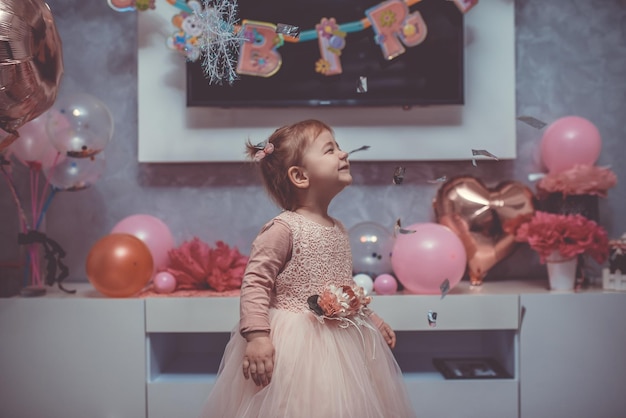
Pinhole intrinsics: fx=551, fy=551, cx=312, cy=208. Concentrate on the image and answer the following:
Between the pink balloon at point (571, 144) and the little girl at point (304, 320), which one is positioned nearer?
the little girl at point (304, 320)

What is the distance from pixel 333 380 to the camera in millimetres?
1230

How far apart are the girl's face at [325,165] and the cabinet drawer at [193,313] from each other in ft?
2.30

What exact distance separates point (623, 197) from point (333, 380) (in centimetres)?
173

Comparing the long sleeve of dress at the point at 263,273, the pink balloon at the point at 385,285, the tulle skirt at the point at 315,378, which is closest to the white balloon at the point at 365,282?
the pink balloon at the point at 385,285

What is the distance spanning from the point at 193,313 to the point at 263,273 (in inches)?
28.1

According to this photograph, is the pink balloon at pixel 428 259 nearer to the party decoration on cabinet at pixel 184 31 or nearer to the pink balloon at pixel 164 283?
the pink balloon at pixel 164 283

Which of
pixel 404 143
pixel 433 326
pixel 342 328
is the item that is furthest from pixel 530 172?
pixel 342 328

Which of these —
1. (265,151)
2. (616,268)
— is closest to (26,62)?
(265,151)

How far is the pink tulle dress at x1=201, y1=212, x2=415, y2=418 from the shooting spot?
1.21m

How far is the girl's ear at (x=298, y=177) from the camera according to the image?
1.38 metres

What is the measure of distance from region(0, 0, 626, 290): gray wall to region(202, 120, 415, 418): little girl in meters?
0.91

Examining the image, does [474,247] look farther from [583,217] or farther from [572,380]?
[572,380]

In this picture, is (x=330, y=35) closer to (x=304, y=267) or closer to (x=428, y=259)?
(x=428, y=259)

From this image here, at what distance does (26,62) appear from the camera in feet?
4.71
